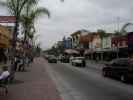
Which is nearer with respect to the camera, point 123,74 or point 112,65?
point 123,74

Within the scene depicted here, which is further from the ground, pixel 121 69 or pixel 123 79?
pixel 121 69

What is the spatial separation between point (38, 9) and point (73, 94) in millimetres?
11994

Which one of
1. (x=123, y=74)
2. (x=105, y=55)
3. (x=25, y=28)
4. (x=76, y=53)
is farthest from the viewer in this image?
(x=76, y=53)

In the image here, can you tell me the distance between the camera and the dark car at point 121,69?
2044cm

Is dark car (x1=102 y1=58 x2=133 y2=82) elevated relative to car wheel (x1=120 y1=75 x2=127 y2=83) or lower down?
elevated

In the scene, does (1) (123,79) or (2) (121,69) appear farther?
(2) (121,69)

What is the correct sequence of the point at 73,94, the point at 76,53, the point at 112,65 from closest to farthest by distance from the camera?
the point at 73,94
the point at 112,65
the point at 76,53

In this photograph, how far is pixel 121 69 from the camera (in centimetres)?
2177

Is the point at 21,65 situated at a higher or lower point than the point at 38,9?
lower

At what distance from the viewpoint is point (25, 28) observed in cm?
2745

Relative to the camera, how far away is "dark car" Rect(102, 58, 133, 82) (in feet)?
67.1

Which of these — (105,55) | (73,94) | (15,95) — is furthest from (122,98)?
(105,55)

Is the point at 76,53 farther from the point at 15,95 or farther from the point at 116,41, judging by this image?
the point at 15,95

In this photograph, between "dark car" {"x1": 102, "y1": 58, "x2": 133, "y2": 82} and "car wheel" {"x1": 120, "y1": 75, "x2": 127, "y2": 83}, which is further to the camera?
"car wheel" {"x1": 120, "y1": 75, "x2": 127, "y2": 83}
